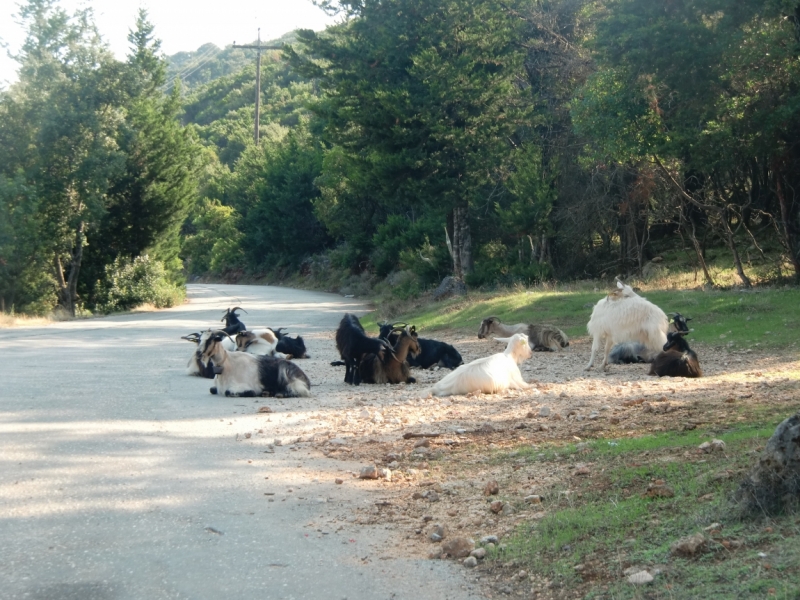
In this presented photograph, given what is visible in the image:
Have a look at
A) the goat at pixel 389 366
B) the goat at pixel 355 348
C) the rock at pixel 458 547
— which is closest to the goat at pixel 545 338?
the goat at pixel 389 366

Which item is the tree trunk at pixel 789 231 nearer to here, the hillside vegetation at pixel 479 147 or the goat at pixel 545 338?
the hillside vegetation at pixel 479 147

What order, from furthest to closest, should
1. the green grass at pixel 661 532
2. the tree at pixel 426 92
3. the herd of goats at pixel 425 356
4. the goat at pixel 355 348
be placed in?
the tree at pixel 426 92 → the goat at pixel 355 348 → the herd of goats at pixel 425 356 → the green grass at pixel 661 532

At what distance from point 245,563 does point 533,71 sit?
34428 millimetres

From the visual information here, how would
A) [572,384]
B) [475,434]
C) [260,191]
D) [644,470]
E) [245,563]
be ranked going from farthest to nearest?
[260,191]
[572,384]
[475,434]
[644,470]
[245,563]

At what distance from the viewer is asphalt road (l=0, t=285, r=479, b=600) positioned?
5672 millimetres

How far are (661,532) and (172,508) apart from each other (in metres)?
3.79

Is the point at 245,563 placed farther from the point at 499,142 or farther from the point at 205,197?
the point at 205,197

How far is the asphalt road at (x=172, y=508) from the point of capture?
223 inches

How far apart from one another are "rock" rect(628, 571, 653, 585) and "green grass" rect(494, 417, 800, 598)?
1.5 inches

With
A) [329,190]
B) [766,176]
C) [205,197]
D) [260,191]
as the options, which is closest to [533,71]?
[766,176]

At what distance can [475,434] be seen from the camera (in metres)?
10.1

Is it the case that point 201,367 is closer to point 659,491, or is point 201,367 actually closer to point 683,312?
point 659,491

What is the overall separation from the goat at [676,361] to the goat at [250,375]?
5.48 m

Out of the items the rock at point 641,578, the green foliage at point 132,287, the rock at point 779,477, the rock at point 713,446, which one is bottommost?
the rock at point 641,578
